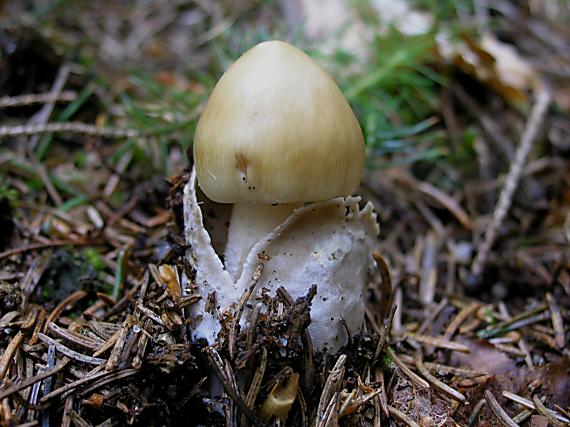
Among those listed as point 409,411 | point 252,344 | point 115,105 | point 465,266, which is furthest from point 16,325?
point 465,266

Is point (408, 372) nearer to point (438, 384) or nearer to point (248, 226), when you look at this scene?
point (438, 384)

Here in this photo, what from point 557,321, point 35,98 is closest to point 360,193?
point 557,321

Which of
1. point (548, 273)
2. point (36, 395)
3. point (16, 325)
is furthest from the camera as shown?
point (548, 273)

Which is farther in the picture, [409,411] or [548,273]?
[548,273]

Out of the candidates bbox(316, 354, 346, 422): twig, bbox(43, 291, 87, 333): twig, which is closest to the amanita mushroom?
bbox(316, 354, 346, 422): twig

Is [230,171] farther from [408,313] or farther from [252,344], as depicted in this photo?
[408,313]

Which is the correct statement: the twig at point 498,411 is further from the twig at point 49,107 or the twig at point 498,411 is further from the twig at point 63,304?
the twig at point 49,107

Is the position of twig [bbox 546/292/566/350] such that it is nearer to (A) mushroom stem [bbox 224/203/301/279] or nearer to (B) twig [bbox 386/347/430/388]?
(B) twig [bbox 386/347/430/388]
